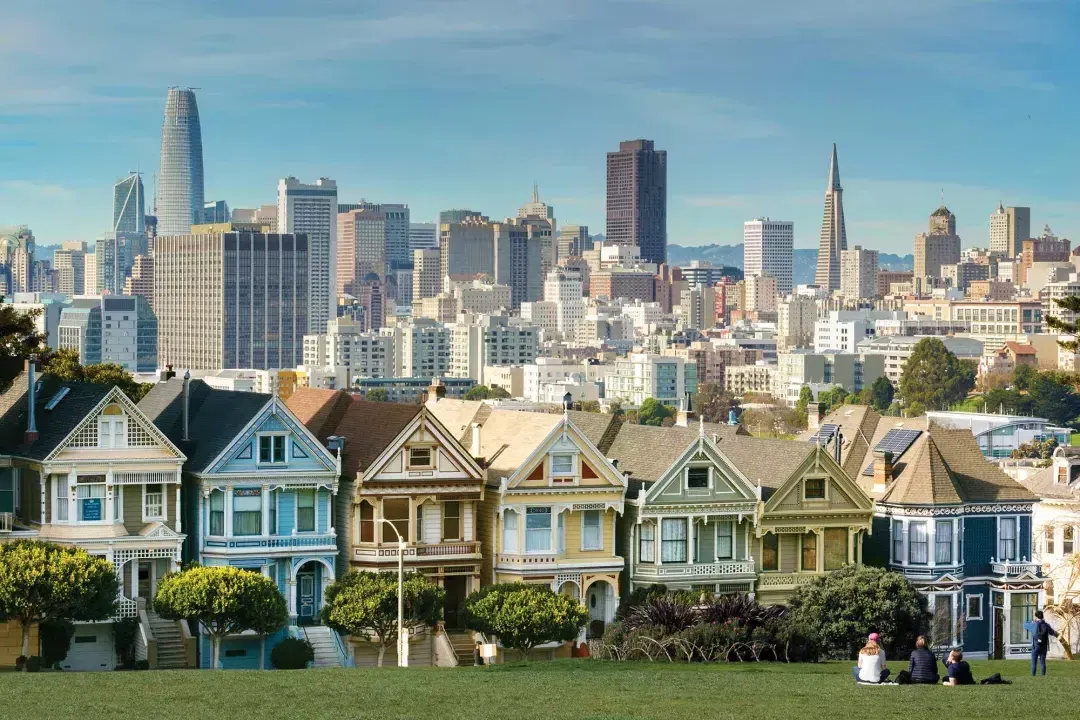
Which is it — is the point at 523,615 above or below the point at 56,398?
below

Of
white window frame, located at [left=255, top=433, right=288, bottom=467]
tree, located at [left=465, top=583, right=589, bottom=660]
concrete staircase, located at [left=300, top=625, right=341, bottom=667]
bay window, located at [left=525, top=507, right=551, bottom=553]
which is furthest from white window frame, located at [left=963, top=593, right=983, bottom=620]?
white window frame, located at [left=255, top=433, right=288, bottom=467]

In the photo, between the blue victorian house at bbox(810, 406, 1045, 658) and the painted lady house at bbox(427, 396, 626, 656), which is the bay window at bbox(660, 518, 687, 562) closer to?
the painted lady house at bbox(427, 396, 626, 656)

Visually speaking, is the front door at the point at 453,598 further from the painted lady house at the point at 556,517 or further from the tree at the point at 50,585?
the tree at the point at 50,585

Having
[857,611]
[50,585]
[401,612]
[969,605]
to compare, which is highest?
[50,585]

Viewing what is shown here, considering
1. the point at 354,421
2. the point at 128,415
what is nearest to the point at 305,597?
the point at 354,421

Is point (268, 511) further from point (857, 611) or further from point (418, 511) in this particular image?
point (857, 611)

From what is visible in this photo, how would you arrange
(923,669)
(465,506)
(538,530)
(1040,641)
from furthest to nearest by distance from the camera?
1. (538,530)
2. (465,506)
3. (1040,641)
4. (923,669)

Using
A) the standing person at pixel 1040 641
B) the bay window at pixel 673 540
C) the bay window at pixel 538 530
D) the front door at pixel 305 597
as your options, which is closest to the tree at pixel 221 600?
the front door at pixel 305 597
